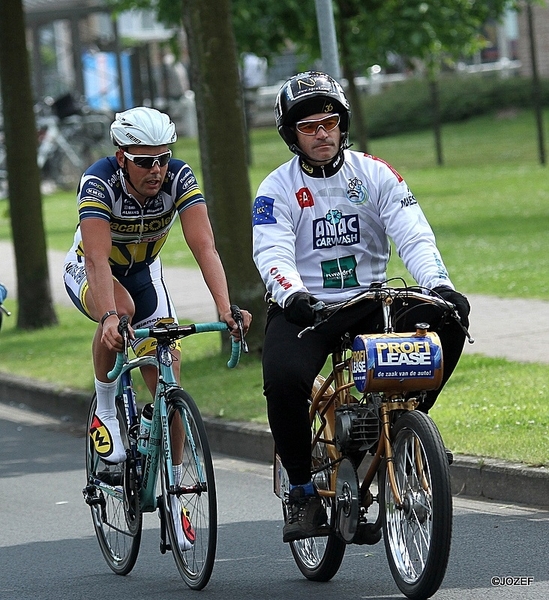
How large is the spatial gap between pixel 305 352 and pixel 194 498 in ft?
2.61

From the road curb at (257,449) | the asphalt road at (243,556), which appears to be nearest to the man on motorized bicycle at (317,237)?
the asphalt road at (243,556)

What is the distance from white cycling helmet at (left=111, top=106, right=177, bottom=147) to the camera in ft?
19.5

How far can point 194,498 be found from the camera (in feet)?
18.9

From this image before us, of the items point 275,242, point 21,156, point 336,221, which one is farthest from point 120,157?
point 21,156

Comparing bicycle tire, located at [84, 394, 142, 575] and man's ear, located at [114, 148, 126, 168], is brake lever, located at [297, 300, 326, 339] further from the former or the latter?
bicycle tire, located at [84, 394, 142, 575]

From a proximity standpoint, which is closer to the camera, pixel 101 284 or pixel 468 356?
pixel 101 284

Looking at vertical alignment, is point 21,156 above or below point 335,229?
above

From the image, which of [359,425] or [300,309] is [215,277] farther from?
[359,425]

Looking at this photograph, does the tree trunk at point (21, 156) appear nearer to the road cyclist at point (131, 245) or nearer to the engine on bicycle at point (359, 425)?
the road cyclist at point (131, 245)

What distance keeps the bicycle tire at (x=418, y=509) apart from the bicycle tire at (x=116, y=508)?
1.45 metres

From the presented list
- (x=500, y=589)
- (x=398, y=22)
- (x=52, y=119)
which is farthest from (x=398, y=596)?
(x=52, y=119)

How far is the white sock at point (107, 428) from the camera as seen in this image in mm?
6410

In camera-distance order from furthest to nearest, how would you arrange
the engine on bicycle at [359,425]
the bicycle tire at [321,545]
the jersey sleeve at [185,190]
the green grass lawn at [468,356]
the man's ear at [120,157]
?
the green grass lawn at [468,356] → the jersey sleeve at [185,190] → the man's ear at [120,157] → the bicycle tire at [321,545] → the engine on bicycle at [359,425]

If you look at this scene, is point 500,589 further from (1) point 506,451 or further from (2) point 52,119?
(2) point 52,119
